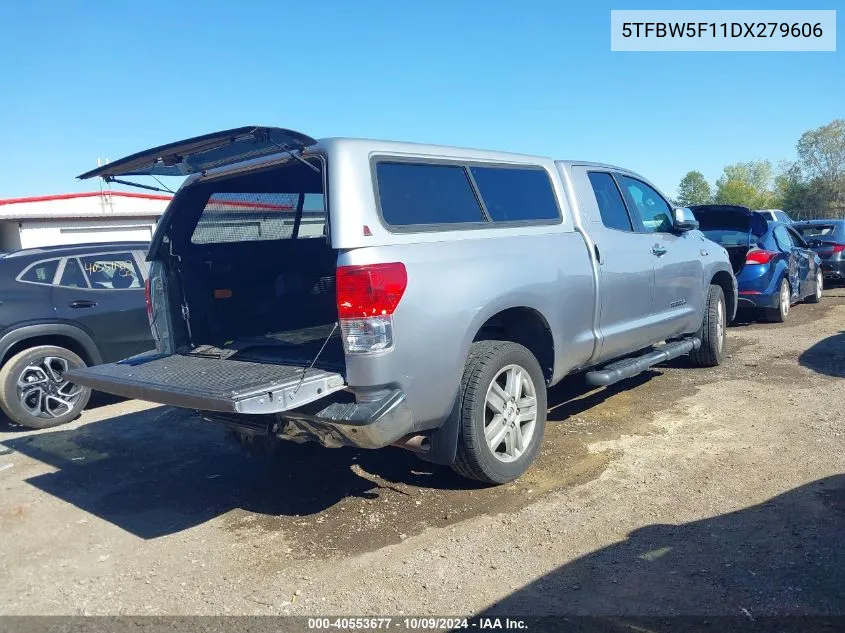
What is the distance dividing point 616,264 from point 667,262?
3.52 ft

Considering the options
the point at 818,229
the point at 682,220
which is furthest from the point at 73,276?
the point at 818,229

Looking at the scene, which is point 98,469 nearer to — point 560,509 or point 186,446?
point 186,446

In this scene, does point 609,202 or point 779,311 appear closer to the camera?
point 609,202

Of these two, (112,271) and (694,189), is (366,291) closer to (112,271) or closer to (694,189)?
(112,271)

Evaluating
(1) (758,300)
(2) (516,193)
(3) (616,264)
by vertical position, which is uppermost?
(2) (516,193)

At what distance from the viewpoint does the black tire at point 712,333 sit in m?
7.11

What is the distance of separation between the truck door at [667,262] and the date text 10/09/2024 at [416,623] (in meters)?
3.67

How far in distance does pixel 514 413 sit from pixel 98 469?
3.22 metres

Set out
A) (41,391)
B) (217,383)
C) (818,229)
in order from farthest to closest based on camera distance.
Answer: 1. (818,229)
2. (41,391)
3. (217,383)

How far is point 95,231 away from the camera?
26.8 metres

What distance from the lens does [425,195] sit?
160 inches

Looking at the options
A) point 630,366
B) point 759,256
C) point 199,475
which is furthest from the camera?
point 759,256

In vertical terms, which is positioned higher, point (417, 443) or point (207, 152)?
point (207, 152)

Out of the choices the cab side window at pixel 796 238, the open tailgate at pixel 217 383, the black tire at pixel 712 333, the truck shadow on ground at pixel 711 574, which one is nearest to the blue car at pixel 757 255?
the cab side window at pixel 796 238
